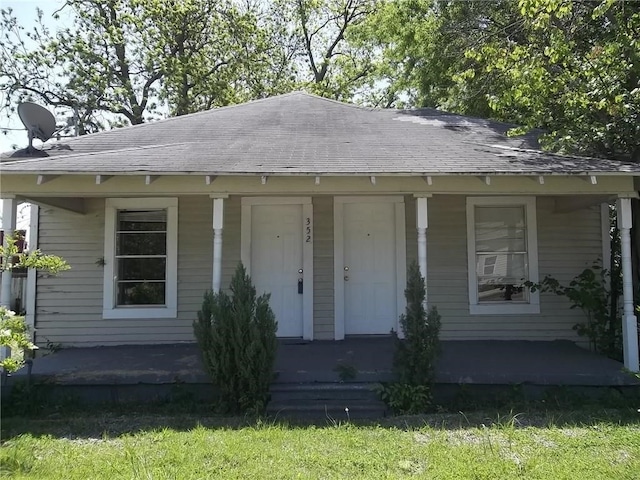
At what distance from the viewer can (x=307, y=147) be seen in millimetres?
6652

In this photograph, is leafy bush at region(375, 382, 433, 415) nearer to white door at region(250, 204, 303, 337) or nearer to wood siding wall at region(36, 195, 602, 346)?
wood siding wall at region(36, 195, 602, 346)

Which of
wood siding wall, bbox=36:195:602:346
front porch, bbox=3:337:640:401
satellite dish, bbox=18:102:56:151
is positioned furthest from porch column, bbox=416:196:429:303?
satellite dish, bbox=18:102:56:151

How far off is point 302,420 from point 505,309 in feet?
13.4

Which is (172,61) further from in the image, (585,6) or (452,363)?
(452,363)

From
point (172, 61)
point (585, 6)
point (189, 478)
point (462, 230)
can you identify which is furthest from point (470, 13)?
point (172, 61)

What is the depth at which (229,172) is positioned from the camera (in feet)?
17.6

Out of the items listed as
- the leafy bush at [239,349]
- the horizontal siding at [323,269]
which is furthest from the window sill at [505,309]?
the leafy bush at [239,349]

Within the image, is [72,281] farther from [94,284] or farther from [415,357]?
[415,357]

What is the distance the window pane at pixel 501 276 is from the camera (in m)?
7.42

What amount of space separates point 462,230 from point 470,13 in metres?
6.61

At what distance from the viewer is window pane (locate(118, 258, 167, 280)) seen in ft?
24.4

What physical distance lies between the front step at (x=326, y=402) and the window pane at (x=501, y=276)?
3125 mm

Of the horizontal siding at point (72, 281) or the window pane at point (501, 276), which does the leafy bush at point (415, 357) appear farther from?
the horizontal siding at point (72, 281)

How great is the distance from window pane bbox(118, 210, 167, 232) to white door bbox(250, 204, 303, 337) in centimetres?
148
